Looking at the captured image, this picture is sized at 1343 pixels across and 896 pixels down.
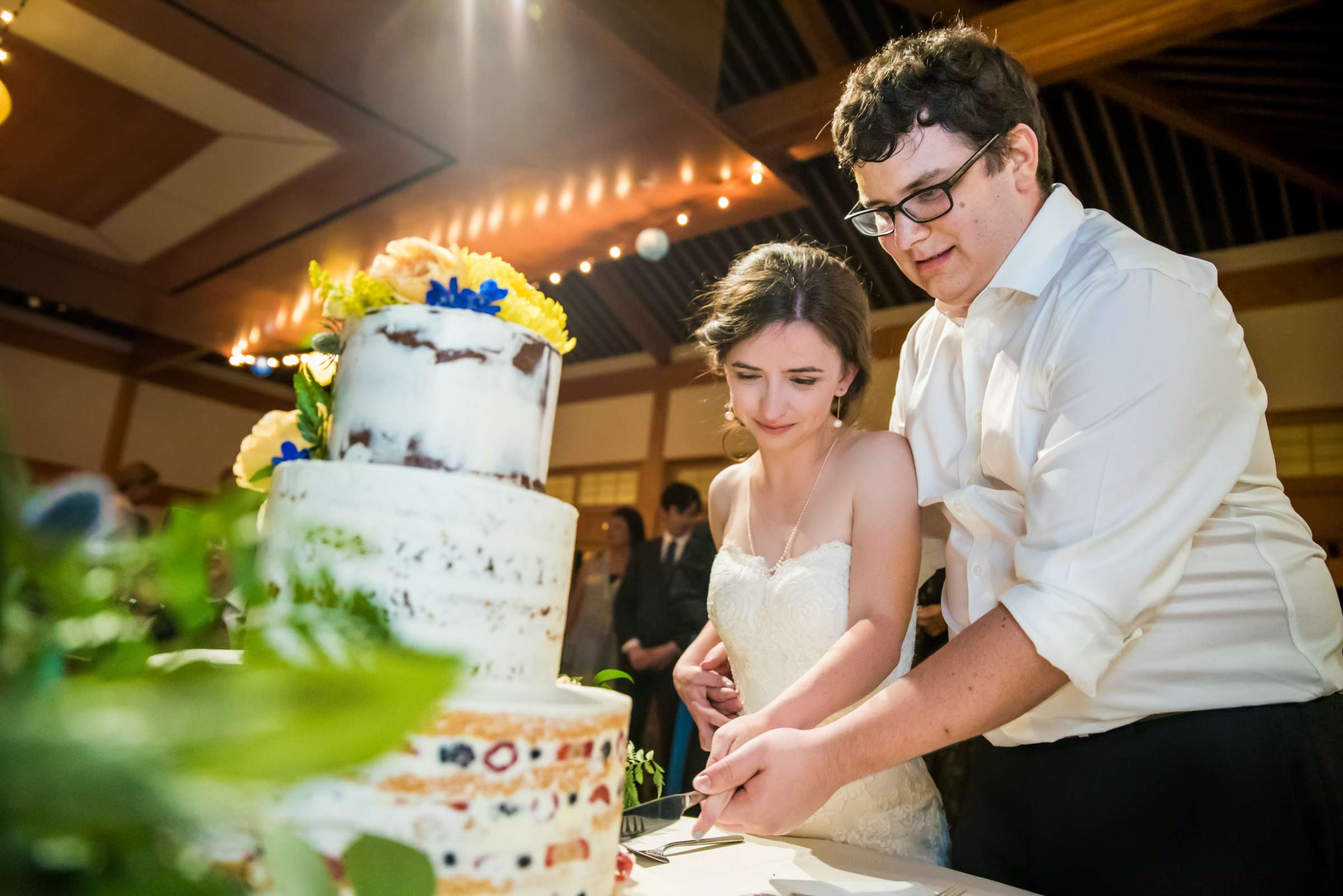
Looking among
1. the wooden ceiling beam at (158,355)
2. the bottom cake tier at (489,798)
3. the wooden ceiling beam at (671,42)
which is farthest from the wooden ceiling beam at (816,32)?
the wooden ceiling beam at (158,355)

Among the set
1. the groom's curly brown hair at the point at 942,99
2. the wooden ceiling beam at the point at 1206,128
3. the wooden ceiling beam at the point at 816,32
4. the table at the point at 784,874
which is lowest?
the table at the point at 784,874

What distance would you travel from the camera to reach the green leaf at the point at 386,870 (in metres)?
0.27

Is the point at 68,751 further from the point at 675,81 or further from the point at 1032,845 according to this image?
the point at 675,81

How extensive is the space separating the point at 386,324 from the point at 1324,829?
1326 millimetres

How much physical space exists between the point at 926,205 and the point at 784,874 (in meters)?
1.05

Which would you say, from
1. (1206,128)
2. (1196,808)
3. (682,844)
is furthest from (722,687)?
(1206,128)

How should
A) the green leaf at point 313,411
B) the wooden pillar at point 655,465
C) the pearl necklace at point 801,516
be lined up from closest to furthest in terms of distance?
1. the green leaf at point 313,411
2. the pearl necklace at point 801,516
3. the wooden pillar at point 655,465

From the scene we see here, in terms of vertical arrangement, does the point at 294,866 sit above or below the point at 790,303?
below

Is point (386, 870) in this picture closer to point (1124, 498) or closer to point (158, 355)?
point (1124, 498)

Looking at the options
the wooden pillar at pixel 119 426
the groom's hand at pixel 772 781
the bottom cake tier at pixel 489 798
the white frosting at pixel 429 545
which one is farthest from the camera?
the wooden pillar at pixel 119 426

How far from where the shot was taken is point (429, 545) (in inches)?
29.0

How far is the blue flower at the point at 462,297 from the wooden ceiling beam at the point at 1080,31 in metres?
2.91

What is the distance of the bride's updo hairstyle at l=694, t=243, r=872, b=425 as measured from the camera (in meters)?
1.75

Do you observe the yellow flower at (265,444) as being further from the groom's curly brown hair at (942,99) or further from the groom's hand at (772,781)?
the groom's curly brown hair at (942,99)
